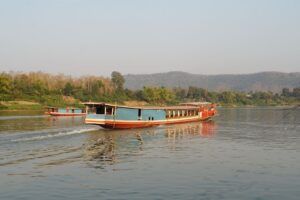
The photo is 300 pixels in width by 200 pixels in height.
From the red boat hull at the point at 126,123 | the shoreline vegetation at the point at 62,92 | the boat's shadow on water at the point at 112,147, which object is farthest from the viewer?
the shoreline vegetation at the point at 62,92

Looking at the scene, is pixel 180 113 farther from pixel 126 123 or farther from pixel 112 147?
pixel 112 147

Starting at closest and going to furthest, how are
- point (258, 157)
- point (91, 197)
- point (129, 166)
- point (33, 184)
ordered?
1. point (91, 197)
2. point (33, 184)
3. point (129, 166)
4. point (258, 157)

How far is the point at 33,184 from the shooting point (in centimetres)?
2053

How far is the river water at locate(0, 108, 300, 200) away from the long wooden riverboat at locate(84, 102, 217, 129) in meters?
10.0

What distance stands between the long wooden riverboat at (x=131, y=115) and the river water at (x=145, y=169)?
10.0 metres

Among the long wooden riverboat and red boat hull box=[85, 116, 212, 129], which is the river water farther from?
the long wooden riverboat

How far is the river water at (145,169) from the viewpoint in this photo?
762 inches

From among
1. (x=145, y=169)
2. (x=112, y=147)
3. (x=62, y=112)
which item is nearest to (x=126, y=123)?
(x=112, y=147)

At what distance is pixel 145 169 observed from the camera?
24641 mm

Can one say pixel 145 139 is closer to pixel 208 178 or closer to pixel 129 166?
pixel 129 166

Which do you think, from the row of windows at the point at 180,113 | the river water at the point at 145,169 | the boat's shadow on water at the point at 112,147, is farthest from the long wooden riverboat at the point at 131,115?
the river water at the point at 145,169

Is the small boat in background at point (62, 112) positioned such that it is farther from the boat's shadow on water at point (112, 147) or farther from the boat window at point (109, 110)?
the boat's shadow on water at point (112, 147)

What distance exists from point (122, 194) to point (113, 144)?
17378 mm

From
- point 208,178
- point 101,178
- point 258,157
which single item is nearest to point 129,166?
point 101,178
